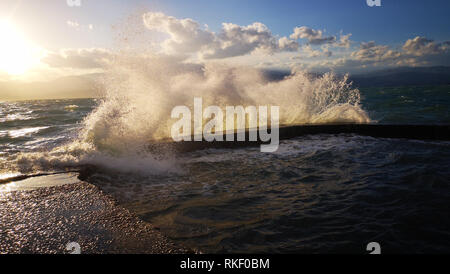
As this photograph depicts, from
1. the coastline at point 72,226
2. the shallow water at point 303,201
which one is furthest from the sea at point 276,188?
the coastline at point 72,226

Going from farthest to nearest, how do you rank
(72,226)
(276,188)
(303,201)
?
(276,188) < (303,201) < (72,226)

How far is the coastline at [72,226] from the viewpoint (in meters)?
2.61

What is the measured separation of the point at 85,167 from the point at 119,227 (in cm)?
329

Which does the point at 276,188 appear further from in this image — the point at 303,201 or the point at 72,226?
the point at 72,226

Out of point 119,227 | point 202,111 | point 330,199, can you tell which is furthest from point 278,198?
point 202,111

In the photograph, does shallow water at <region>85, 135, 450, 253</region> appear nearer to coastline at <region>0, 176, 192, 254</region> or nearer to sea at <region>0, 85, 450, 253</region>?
sea at <region>0, 85, 450, 253</region>

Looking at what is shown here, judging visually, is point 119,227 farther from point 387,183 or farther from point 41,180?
point 387,183

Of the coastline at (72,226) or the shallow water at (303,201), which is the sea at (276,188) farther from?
the coastline at (72,226)

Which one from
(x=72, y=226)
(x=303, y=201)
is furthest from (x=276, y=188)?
(x=72, y=226)

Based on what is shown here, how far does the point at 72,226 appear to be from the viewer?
3053 millimetres

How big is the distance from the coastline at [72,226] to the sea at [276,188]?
1.01 feet

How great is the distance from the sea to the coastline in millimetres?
308

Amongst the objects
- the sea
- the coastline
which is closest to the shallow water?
the sea

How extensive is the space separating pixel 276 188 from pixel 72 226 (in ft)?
10.5
